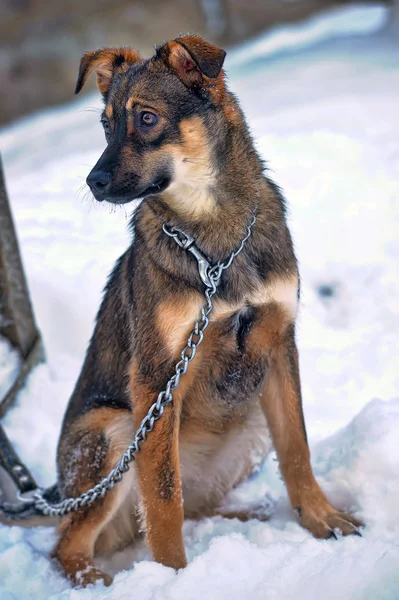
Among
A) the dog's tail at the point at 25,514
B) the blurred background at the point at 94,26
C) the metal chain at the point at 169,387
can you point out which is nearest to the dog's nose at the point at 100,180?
the metal chain at the point at 169,387

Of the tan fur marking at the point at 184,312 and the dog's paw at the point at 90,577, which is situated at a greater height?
the tan fur marking at the point at 184,312

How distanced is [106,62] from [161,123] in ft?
1.81

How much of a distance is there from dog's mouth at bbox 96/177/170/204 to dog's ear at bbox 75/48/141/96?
1.97ft

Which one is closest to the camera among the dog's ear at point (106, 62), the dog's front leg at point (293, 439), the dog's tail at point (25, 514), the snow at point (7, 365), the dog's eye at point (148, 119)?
the dog's eye at point (148, 119)

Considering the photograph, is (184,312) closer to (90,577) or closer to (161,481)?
(161,481)

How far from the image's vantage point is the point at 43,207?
6066 millimetres

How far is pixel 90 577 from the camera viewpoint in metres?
→ 3.00

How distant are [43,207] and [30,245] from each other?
2.66ft

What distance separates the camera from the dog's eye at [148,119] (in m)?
2.63

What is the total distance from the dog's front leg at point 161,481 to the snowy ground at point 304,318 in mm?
215

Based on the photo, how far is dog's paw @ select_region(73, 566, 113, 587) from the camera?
9.76ft

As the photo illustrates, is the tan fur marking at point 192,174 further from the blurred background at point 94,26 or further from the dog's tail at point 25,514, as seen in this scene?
the blurred background at point 94,26

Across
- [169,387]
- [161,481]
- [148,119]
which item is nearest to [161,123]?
[148,119]

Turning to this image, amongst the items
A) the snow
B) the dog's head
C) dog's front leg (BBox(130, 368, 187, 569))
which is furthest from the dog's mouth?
the snow
